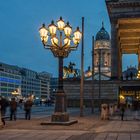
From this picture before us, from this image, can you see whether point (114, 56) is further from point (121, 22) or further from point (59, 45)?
point (59, 45)

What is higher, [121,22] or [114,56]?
[121,22]

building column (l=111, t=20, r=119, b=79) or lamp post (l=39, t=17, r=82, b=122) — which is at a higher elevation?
building column (l=111, t=20, r=119, b=79)

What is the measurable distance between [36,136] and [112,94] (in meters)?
66.9

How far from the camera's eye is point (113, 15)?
233 ft

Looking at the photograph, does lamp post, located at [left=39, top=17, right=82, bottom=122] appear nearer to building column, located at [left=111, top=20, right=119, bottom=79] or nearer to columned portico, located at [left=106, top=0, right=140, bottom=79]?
columned portico, located at [left=106, top=0, right=140, bottom=79]

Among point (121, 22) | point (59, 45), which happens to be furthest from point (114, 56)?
point (59, 45)

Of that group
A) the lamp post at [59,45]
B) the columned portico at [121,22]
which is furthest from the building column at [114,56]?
the lamp post at [59,45]

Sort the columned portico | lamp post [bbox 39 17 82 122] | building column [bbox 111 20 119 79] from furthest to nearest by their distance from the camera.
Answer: building column [bbox 111 20 119 79] < the columned portico < lamp post [bbox 39 17 82 122]

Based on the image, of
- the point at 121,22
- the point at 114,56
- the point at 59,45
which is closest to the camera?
the point at 59,45

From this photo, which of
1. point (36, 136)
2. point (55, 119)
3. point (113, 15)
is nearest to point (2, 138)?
point (36, 136)

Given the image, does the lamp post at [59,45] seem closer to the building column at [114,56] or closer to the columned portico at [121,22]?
the columned portico at [121,22]

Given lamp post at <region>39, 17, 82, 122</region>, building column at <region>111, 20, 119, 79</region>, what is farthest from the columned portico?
lamp post at <region>39, 17, 82, 122</region>

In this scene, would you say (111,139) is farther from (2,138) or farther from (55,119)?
(55,119)

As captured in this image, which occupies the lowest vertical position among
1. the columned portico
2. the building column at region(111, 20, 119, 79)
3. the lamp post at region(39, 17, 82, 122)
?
the lamp post at region(39, 17, 82, 122)
